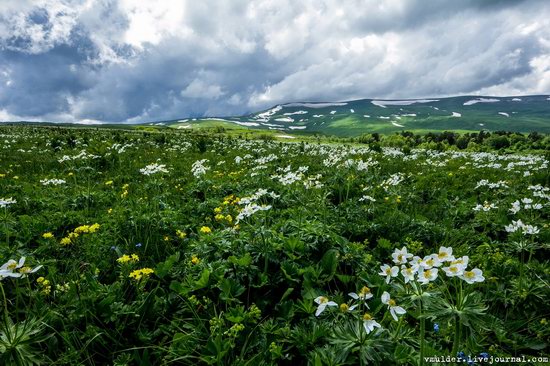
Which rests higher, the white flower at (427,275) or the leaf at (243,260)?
the white flower at (427,275)

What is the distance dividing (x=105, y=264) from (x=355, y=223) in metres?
4.42

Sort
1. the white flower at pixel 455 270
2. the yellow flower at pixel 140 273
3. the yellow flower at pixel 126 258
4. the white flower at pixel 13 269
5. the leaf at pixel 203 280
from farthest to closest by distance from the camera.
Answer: the yellow flower at pixel 126 258 → the yellow flower at pixel 140 273 → the leaf at pixel 203 280 → the white flower at pixel 13 269 → the white flower at pixel 455 270

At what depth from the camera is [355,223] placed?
6113 millimetres

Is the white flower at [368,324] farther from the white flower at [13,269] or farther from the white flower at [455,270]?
the white flower at [13,269]

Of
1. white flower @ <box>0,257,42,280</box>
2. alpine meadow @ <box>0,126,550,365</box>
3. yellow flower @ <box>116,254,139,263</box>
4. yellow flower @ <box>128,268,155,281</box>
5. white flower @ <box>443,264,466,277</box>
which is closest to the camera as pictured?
white flower @ <box>443,264,466,277</box>

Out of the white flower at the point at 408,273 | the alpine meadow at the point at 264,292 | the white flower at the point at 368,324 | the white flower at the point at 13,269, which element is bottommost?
the alpine meadow at the point at 264,292

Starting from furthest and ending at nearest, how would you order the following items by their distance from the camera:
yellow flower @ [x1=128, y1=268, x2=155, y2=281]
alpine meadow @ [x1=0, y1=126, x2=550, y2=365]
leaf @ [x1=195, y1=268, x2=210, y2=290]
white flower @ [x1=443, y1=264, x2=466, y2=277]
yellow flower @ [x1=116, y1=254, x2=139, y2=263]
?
1. yellow flower @ [x1=116, y1=254, x2=139, y2=263]
2. yellow flower @ [x1=128, y1=268, x2=155, y2=281]
3. leaf @ [x1=195, y1=268, x2=210, y2=290]
4. alpine meadow @ [x1=0, y1=126, x2=550, y2=365]
5. white flower @ [x1=443, y1=264, x2=466, y2=277]

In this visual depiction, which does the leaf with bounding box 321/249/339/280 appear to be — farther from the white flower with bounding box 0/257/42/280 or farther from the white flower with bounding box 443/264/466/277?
the white flower with bounding box 0/257/42/280

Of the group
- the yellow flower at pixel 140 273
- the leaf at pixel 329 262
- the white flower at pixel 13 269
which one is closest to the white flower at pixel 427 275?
→ the leaf at pixel 329 262

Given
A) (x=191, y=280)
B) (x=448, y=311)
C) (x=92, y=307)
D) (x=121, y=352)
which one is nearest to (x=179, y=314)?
(x=191, y=280)

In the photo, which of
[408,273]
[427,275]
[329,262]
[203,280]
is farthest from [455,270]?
[203,280]

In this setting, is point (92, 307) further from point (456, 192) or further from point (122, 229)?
point (456, 192)

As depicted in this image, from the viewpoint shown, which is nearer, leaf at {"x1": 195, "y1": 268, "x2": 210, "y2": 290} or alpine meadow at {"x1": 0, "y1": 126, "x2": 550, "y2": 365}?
alpine meadow at {"x1": 0, "y1": 126, "x2": 550, "y2": 365}

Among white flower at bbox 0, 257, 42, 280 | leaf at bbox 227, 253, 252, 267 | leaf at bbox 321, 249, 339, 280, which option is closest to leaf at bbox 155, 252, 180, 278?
leaf at bbox 227, 253, 252, 267
